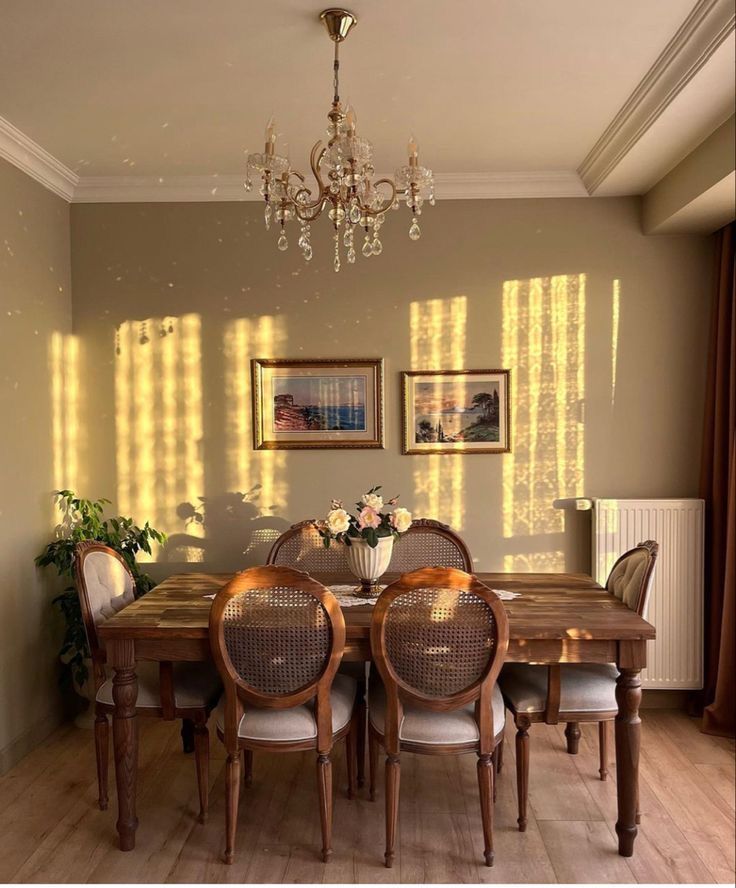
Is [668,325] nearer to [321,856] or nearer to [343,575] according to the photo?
[343,575]

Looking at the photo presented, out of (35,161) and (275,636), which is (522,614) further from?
(35,161)

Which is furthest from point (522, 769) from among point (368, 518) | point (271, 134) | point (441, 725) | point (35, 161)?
point (35, 161)

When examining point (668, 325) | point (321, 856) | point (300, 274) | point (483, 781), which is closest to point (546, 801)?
point (483, 781)

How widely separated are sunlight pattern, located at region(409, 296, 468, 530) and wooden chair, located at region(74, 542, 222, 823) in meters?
1.47

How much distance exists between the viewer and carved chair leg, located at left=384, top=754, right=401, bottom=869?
2.54 meters

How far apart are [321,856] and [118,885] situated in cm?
61

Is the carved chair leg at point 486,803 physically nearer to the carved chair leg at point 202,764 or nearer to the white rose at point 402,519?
the white rose at point 402,519

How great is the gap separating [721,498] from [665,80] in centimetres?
186

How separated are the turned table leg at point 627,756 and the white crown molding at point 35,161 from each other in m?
3.07

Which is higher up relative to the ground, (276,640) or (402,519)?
(402,519)

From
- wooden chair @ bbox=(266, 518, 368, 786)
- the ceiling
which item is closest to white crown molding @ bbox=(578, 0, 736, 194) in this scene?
the ceiling

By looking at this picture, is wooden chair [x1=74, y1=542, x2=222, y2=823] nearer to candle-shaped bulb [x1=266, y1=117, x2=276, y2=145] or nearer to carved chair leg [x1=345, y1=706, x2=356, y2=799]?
carved chair leg [x1=345, y1=706, x2=356, y2=799]

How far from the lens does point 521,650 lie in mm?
2637

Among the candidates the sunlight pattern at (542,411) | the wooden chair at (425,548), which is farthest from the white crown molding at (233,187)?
the wooden chair at (425,548)
